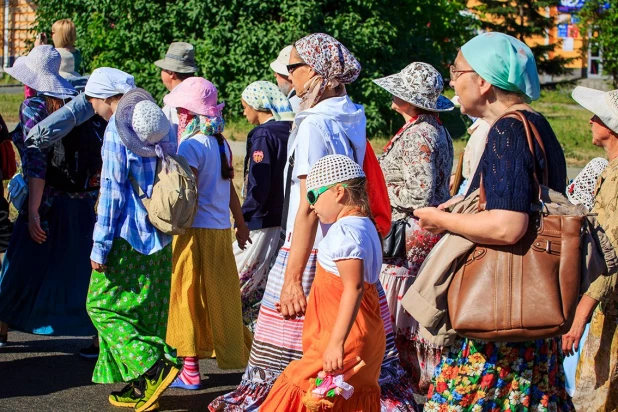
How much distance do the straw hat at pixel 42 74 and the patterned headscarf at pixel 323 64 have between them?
223cm

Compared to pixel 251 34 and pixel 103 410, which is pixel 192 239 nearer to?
pixel 103 410

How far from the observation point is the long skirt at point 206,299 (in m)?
5.57

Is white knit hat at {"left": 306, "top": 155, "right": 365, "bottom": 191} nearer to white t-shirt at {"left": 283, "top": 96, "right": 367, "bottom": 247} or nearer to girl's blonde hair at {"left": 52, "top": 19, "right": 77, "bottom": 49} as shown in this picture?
white t-shirt at {"left": 283, "top": 96, "right": 367, "bottom": 247}

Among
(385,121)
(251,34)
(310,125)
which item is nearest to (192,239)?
(310,125)

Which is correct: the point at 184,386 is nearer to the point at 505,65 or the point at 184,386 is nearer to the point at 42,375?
the point at 42,375

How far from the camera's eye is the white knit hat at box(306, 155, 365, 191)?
368 centimetres

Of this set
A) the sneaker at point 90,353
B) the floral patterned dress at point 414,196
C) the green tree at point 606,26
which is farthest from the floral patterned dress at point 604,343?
the green tree at point 606,26

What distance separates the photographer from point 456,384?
3.45 m

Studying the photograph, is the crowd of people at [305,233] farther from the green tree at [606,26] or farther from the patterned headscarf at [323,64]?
the green tree at [606,26]

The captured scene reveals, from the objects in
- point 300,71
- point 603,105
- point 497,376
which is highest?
point 300,71

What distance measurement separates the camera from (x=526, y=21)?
32.7 metres

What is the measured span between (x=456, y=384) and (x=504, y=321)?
14.0 inches

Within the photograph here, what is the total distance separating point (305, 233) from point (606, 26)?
17176mm

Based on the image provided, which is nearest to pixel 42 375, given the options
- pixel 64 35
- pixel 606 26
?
pixel 64 35
